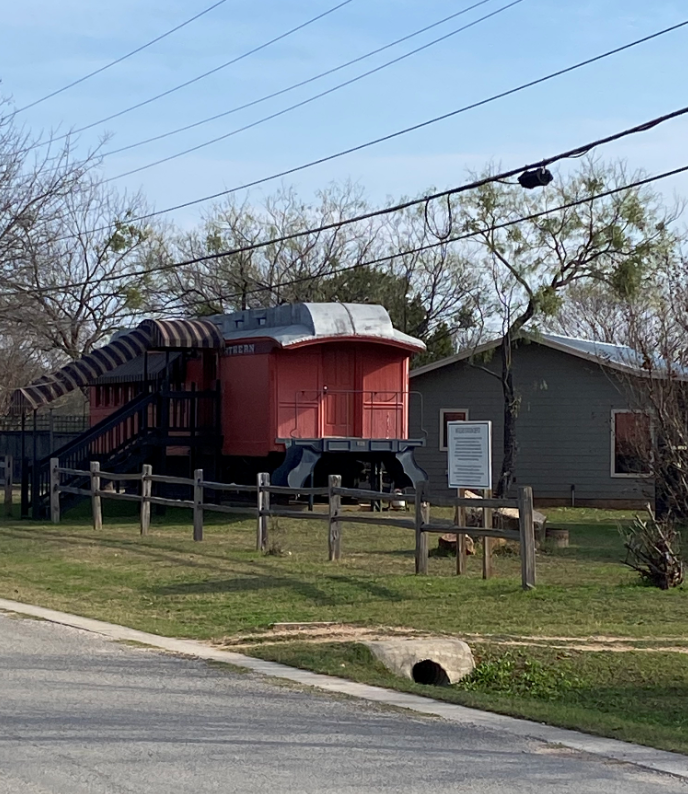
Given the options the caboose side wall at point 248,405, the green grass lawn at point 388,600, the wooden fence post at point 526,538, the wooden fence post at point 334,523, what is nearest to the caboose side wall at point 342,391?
the caboose side wall at point 248,405

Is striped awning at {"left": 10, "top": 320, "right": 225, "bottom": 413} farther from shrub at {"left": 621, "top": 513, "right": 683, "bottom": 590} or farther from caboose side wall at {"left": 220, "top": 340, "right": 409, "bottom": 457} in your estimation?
shrub at {"left": 621, "top": 513, "right": 683, "bottom": 590}

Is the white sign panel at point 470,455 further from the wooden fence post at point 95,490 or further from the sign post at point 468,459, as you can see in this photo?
the wooden fence post at point 95,490

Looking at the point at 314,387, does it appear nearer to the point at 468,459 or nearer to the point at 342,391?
the point at 342,391

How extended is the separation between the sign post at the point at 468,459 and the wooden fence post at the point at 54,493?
11348 millimetres

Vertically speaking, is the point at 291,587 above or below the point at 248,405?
below

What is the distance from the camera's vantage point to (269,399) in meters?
26.6

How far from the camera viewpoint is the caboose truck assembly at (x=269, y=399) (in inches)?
1045

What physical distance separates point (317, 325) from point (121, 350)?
4573 millimetres

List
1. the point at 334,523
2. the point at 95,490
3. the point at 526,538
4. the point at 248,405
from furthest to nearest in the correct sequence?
1. the point at 248,405
2. the point at 95,490
3. the point at 334,523
4. the point at 526,538

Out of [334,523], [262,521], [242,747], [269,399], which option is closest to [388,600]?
[334,523]

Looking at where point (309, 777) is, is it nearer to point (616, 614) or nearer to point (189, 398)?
point (616, 614)

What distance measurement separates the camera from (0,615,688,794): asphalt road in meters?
6.46

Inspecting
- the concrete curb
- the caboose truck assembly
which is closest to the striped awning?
the caboose truck assembly

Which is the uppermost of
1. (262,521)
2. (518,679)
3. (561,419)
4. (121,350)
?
(121,350)
